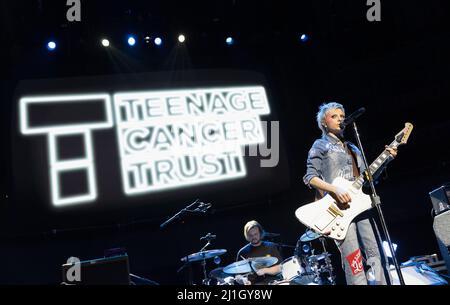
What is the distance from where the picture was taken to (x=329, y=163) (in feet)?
10.7

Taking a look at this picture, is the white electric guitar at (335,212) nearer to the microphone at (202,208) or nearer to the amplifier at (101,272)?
the amplifier at (101,272)

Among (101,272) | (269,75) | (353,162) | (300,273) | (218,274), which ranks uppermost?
(269,75)

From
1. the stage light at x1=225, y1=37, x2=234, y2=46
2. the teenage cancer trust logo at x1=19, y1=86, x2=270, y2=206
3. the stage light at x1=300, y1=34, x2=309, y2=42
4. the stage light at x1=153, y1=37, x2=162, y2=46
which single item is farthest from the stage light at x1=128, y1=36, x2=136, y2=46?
the stage light at x1=300, y1=34, x2=309, y2=42

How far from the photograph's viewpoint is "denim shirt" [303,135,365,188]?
3.23 meters

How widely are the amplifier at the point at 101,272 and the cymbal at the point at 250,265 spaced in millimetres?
2029

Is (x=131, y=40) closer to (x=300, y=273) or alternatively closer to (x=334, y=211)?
(x=300, y=273)

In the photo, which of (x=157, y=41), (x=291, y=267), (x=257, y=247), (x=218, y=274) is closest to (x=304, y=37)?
(x=157, y=41)

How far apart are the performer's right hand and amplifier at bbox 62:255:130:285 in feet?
5.62

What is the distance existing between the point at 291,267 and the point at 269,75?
149 inches

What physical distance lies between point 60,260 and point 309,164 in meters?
4.26

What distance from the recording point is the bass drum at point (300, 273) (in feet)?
15.6

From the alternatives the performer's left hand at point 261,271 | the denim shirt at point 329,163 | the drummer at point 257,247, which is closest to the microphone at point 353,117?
the denim shirt at point 329,163

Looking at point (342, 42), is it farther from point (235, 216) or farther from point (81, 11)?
point (81, 11)

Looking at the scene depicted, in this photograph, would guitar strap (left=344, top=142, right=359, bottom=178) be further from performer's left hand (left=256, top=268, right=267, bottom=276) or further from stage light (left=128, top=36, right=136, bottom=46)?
stage light (left=128, top=36, right=136, bottom=46)
